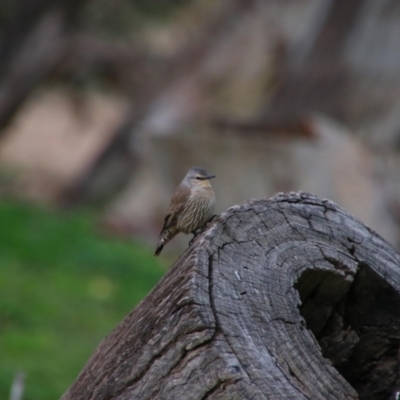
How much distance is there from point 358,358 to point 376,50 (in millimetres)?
9851

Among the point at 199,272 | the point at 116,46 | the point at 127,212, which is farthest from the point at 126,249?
the point at 199,272

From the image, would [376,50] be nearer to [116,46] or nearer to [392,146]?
[392,146]

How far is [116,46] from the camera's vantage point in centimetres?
1683

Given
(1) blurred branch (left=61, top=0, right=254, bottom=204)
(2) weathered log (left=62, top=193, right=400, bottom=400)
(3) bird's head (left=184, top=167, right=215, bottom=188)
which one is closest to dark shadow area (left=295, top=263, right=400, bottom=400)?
(2) weathered log (left=62, top=193, right=400, bottom=400)

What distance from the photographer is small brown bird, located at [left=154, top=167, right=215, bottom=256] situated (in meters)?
5.20

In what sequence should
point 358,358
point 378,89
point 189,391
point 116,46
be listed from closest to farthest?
1. point 189,391
2. point 358,358
3. point 378,89
4. point 116,46

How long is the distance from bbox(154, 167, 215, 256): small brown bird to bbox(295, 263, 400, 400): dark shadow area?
138cm

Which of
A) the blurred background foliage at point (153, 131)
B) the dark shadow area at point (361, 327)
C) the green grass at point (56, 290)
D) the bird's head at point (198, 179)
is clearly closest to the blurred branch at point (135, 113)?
the blurred background foliage at point (153, 131)

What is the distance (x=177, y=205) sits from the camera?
5.43 metres

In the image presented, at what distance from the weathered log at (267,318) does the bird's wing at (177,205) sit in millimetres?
1637

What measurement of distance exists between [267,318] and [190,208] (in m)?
2.08

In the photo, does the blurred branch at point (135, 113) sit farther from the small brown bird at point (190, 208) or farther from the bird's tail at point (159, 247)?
the bird's tail at point (159, 247)

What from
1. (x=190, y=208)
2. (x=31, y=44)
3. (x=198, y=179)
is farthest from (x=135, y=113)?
(x=190, y=208)

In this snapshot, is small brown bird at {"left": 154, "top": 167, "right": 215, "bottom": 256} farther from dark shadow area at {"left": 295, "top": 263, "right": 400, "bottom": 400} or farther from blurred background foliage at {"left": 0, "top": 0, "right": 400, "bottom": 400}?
blurred background foliage at {"left": 0, "top": 0, "right": 400, "bottom": 400}
